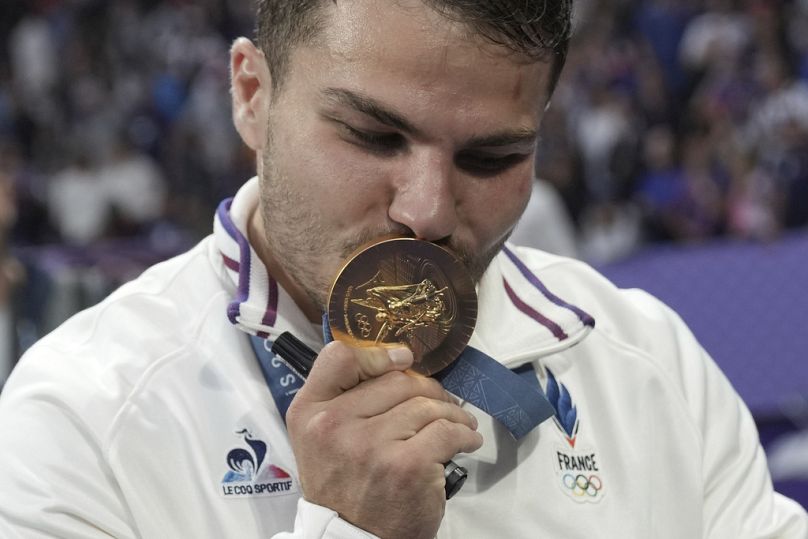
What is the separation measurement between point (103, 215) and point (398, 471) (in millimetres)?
10048

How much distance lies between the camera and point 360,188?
1.74 m

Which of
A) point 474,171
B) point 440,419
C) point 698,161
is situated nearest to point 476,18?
point 474,171

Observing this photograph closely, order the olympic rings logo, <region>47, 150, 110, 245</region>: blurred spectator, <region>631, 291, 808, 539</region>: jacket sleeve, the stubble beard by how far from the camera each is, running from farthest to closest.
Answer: <region>47, 150, 110, 245</region>: blurred spectator, <region>631, 291, 808, 539</region>: jacket sleeve, the olympic rings logo, the stubble beard

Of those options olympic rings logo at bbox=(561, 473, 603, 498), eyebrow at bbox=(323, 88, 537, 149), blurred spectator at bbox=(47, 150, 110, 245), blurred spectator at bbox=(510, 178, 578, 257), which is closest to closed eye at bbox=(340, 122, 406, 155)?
eyebrow at bbox=(323, 88, 537, 149)

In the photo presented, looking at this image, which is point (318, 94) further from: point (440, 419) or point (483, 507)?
point (483, 507)

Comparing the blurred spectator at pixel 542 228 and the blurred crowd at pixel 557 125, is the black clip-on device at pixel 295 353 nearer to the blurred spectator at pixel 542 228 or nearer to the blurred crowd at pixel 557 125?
the blurred crowd at pixel 557 125

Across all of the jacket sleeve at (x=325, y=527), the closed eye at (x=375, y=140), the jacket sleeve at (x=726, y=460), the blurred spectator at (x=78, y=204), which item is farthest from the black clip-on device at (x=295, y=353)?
the blurred spectator at (x=78, y=204)

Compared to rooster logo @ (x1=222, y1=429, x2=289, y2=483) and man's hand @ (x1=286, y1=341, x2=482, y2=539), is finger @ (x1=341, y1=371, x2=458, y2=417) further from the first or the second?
rooster logo @ (x1=222, y1=429, x2=289, y2=483)

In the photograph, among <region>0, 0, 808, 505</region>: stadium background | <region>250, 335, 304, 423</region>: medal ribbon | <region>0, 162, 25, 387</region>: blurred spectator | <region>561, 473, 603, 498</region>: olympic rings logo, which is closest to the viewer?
<region>250, 335, 304, 423</region>: medal ribbon

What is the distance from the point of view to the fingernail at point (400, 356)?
5.31ft

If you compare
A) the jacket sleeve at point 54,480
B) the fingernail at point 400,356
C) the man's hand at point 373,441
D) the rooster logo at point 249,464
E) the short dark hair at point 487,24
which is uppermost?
the short dark hair at point 487,24

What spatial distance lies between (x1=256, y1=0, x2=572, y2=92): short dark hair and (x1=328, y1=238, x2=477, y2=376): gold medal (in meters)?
0.33

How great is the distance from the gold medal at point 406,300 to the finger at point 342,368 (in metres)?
0.06

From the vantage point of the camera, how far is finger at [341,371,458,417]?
1.58 metres
